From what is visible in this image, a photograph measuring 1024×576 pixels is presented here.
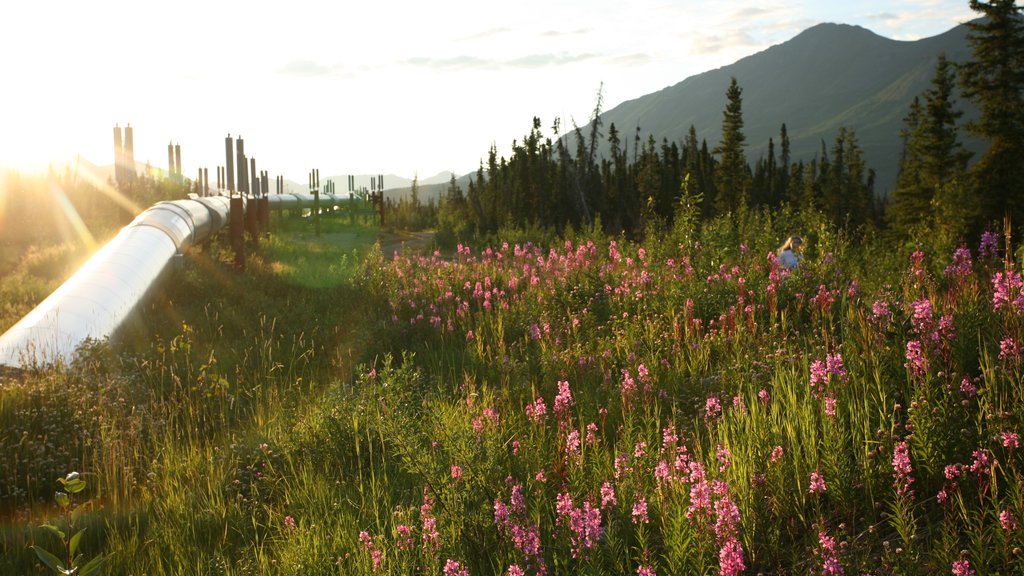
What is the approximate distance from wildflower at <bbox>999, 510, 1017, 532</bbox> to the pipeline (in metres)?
7.26

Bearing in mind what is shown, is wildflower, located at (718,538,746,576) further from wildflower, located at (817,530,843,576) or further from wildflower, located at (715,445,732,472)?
wildflower, located at (715,445,732,472)

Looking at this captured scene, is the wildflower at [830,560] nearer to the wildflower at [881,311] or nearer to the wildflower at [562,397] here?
the wildflower at [562,397]

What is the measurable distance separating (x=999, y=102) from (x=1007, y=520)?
35.2 meters

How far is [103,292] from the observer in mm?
9273

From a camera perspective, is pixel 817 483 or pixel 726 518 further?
pixel 817 483

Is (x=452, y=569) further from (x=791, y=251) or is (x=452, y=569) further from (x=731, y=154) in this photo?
(x=731, y=154)

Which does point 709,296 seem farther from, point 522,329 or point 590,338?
point 522,329

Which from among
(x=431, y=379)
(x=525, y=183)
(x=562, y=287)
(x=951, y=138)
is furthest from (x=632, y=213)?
(x=431, y=379)

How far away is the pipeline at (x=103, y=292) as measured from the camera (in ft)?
24.5

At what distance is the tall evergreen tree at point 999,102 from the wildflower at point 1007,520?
31.7m

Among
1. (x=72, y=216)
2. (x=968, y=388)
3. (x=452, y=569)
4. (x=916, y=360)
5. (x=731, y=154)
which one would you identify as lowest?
(x=452, y=569)

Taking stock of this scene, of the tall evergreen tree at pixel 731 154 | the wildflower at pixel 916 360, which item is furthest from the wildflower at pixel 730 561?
the tall evergreen tree at pixel 731 154

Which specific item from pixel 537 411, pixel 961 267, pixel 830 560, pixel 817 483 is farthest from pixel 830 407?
pixel 961 267

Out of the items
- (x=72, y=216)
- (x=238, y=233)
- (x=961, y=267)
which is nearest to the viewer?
(x=961, y=267)
